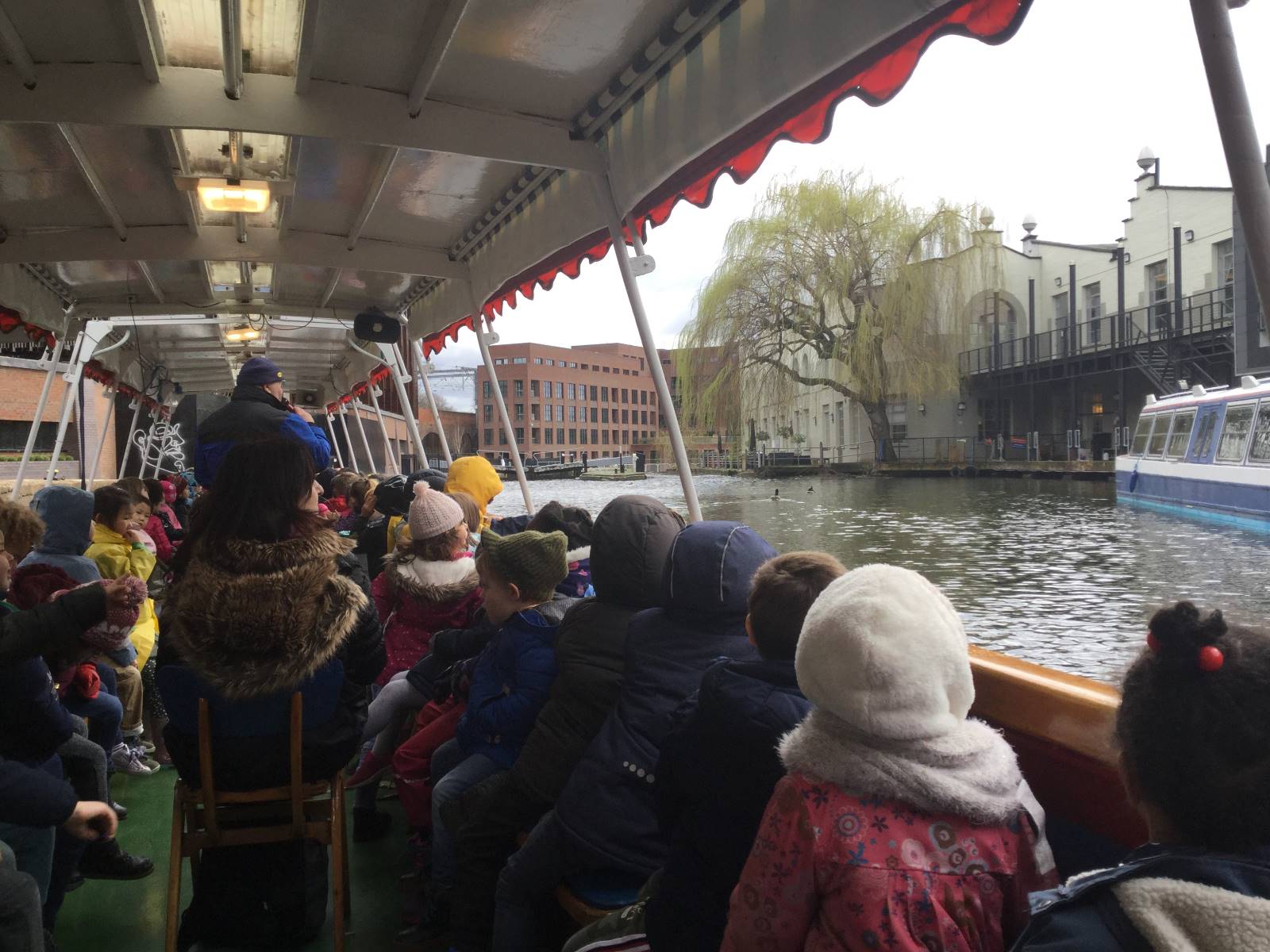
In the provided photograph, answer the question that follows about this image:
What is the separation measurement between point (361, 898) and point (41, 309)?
5.19 meters

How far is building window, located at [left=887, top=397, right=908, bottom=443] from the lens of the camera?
41.9ft

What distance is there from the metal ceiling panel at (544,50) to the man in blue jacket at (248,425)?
1.30 m

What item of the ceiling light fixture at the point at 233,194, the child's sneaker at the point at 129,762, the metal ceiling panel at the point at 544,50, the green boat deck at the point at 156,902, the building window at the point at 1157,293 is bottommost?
the green boat deck at the point at 156,902

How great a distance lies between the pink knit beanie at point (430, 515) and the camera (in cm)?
285

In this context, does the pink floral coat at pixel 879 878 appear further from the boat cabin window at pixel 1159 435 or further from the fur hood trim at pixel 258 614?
the boat cabin window at pixel 1159 435

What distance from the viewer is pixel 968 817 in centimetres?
103

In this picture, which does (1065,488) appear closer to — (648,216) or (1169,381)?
(1169,381)

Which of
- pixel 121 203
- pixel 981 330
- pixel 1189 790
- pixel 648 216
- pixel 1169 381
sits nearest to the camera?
pixel 1189 790

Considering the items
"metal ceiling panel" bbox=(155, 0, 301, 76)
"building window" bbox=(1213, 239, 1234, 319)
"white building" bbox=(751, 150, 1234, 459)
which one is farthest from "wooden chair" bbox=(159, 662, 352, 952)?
"white building" bbox=(751, 150, 1234, 459)

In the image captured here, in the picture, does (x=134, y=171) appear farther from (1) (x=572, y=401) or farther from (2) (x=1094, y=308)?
(2) (x=1094, y=308)

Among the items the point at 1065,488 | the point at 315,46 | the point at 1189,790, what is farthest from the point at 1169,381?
the point at 1189,790

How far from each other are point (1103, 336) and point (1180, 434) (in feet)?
24.7

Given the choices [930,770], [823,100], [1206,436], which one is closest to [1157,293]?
[1206,436]

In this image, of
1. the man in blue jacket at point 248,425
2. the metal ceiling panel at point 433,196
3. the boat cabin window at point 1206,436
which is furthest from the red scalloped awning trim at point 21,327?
the boat cabin window at point 1206,436
